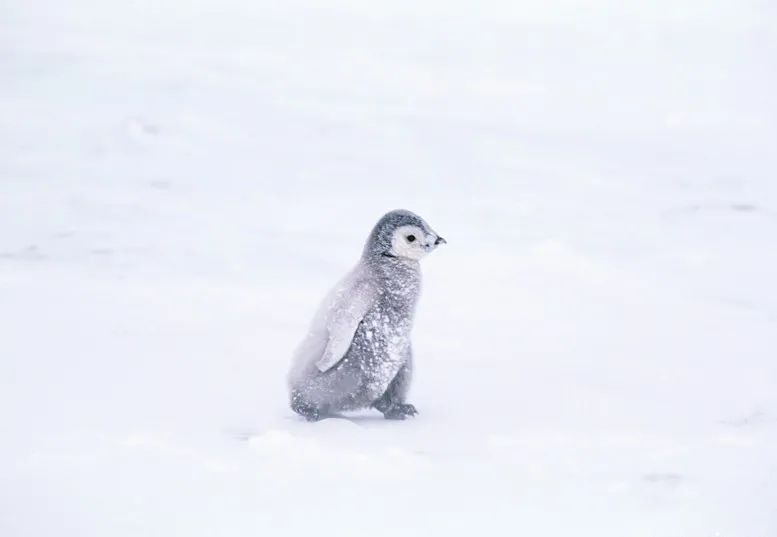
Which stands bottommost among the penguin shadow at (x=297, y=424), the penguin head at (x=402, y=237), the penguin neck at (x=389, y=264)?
the penguin shadow at (x=297, y=424)

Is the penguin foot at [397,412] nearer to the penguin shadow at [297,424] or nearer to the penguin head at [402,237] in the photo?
the penguin shadow at [297,424]

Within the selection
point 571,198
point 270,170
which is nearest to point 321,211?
point 270,170

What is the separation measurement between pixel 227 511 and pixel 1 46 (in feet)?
27.2

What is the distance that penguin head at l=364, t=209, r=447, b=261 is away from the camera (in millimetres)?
4148

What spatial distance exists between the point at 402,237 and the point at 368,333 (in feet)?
1.16

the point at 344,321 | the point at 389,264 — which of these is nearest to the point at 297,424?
the point at 344,321

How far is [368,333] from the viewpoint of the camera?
406 cm

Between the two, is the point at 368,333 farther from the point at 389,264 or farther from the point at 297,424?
the point at 297,424

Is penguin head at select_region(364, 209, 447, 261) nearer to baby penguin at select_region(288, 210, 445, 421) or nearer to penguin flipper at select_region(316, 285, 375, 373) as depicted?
baby penguin at select_region(288, 210, 445, 421)

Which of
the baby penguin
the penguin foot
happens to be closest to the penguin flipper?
the baby penguin

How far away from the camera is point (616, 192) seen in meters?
8.39

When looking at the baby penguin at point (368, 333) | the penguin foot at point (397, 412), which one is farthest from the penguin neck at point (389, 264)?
the penguin foot at point (397, 412)

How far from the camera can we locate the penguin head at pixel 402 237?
415 centimetres

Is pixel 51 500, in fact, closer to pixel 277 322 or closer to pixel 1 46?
pixel 277 322
